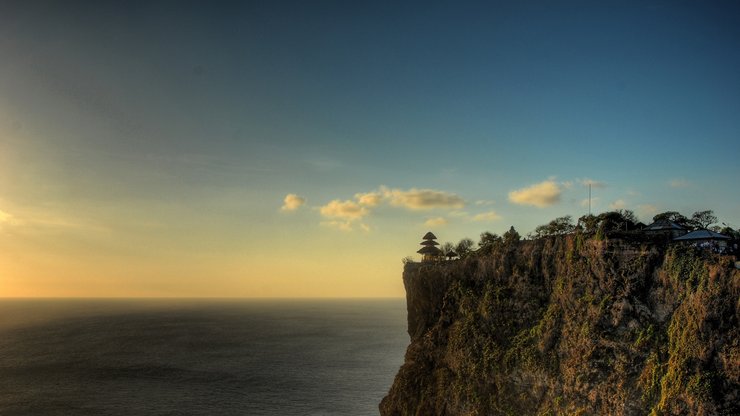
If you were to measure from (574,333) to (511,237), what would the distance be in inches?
459

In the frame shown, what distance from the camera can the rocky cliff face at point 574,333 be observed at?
28.0m

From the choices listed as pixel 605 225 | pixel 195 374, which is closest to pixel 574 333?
pixel 605 225

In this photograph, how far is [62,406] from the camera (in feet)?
214

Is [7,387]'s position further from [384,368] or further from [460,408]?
[460,408]

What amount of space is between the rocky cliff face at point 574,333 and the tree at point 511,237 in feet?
2.57

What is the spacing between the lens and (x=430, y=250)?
52.8 meters

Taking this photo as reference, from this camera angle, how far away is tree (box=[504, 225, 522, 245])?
138ft

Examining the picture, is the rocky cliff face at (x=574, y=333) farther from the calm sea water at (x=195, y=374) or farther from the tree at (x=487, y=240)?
the calm sea water at (x=195, y=374)

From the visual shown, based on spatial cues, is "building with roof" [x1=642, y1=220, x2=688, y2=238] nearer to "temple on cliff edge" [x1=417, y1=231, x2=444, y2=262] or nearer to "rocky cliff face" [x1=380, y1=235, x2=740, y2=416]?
"rocky cliff face" [x1=380, y1=235, x2=740, y2=416]

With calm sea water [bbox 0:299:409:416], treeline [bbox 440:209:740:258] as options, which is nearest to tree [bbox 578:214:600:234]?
treeline [bbox 440:209:740:258]

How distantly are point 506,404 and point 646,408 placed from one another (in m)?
10.6

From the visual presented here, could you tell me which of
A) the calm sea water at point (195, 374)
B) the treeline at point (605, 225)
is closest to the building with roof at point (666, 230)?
the treeline at point (605, 225)

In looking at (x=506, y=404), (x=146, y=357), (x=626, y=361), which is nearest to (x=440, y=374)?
(x=506, y=404)

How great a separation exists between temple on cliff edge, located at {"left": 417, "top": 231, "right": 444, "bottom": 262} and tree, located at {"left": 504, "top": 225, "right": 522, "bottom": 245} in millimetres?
8728
